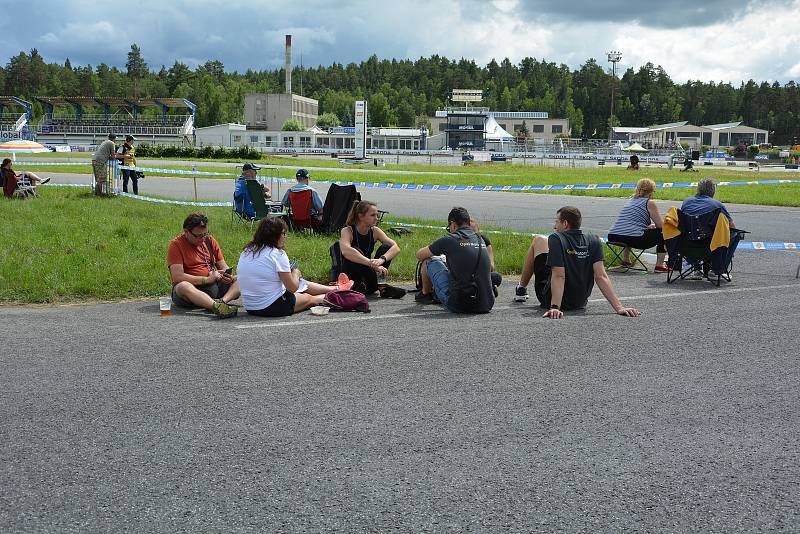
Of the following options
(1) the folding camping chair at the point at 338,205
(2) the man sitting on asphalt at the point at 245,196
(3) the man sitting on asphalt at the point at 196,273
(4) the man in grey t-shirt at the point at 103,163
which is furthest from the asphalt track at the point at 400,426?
(4) the man in grey t-shirt at the point at 103,163

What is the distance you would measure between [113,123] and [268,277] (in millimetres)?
106900

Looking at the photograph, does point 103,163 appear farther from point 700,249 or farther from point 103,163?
point 700,249

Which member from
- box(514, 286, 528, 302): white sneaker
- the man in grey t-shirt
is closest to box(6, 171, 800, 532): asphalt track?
box(514, 286, 528, 302): white sneaker

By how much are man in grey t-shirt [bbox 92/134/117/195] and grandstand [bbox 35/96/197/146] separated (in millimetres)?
74922

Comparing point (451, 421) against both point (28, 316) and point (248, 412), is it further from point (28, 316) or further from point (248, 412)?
point (28, 316)

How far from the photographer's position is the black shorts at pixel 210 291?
8781 mm

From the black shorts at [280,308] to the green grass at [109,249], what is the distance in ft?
6.67

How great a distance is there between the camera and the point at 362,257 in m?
9.32

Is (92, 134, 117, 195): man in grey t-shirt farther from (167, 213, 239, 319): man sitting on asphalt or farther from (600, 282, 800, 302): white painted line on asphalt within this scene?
(600, 282, 800, 302): white painted line on asphalt

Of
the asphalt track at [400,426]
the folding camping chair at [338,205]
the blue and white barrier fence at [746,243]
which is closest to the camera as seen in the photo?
the asphalt track at [400,426]

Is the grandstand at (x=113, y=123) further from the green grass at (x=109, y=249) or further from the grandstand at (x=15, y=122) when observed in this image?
the green grass at (x=109, y=249)

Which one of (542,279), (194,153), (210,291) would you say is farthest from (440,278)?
(194,153)

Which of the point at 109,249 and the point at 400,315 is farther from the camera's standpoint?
the point at 109,249

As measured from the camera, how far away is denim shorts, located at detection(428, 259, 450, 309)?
864 cm
